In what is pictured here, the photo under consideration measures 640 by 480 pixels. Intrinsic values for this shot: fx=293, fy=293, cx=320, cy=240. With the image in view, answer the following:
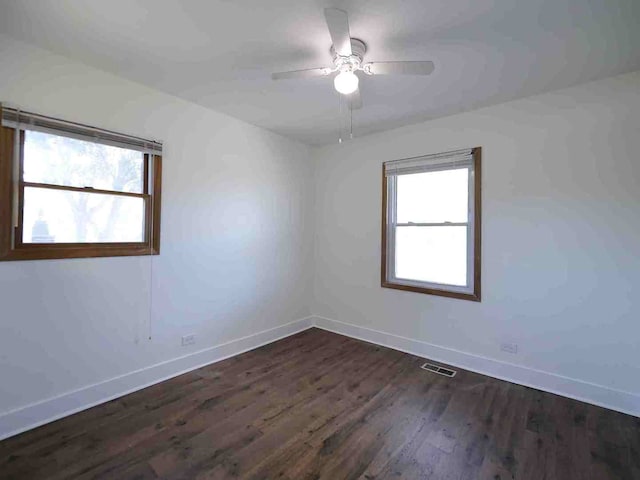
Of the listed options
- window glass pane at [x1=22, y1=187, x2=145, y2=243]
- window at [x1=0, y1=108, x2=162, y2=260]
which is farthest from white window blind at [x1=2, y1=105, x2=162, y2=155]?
window glass pane at [x1=22, y1=187, x2=145, y2=243]

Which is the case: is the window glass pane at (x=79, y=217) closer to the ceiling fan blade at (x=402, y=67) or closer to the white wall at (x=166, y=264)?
the white wall at (x=166, y=264)

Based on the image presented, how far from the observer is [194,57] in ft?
6.89

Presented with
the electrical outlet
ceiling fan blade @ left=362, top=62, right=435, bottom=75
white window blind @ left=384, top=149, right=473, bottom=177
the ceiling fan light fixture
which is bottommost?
the electrical outlet

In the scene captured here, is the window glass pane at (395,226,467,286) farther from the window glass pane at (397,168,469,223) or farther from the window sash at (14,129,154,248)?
the window sash at (14,129,154,248)

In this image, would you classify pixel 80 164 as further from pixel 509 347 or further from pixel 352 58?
pixel 509 347

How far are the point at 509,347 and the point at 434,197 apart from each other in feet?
5.43

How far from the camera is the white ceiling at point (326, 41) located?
1635 mm

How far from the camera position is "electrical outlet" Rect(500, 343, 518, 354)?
273 centimetres

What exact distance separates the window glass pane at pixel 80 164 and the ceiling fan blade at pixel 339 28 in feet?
6.47

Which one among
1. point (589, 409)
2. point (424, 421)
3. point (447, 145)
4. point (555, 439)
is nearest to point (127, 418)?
point (424, 421)

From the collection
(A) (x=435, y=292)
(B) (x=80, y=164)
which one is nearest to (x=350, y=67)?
(B) (x=80, y=164)

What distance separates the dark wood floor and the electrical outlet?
30cm

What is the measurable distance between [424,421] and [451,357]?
1106mm

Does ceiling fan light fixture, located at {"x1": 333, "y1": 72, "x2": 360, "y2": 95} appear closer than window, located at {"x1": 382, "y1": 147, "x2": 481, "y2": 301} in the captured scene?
Yes
